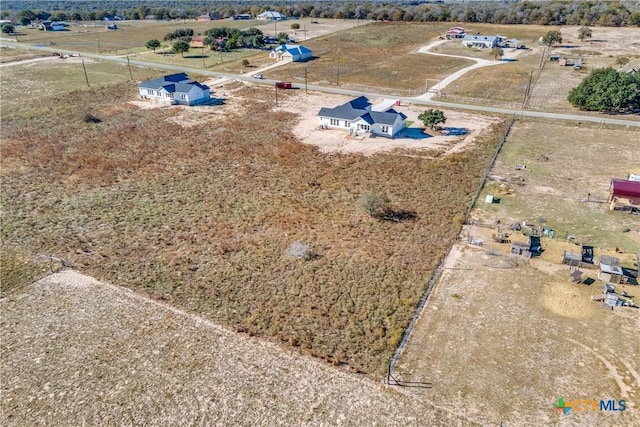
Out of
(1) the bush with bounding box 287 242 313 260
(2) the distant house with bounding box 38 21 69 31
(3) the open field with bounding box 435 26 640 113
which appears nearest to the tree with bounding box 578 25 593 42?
(3) the open field with bounding box 435 26 640 113

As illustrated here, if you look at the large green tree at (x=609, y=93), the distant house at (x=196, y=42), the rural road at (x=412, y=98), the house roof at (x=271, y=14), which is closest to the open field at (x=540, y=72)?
the large green tree at (x=609, y=93)

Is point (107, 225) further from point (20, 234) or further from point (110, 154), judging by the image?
point (110, 154)

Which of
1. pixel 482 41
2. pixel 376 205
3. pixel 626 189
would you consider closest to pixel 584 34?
pixel 482 41

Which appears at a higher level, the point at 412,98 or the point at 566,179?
the point at 412,98

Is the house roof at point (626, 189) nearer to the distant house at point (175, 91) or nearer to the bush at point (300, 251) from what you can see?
the bush at point (300, 251)

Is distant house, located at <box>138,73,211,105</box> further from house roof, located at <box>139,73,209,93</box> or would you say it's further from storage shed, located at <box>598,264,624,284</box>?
storage shed, located at <box>598,264,624,284</box>

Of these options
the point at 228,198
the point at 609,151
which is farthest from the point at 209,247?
the point at 609,151

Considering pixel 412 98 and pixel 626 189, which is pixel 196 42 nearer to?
Answer: pixel 412 98
